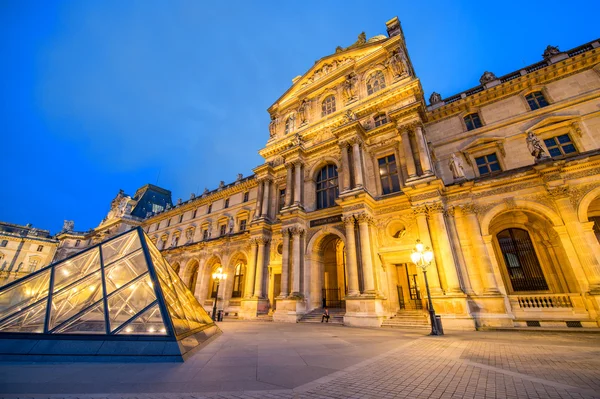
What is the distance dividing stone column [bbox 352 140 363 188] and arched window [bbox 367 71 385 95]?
7.26 metres

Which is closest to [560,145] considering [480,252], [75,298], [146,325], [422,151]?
[422,151]

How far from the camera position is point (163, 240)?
38000 millimetres

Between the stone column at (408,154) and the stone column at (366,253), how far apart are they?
4243 millimetres

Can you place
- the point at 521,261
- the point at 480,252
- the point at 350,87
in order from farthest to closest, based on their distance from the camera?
the point at 350,87
the point at 521,261
the point at 480,252

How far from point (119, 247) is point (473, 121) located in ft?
78.8

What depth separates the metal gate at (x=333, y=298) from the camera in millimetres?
19694

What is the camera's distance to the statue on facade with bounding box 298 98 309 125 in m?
26.2

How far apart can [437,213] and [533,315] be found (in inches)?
264

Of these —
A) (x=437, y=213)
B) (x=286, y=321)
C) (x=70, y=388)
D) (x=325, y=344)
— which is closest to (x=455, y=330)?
(x=437, y=213)

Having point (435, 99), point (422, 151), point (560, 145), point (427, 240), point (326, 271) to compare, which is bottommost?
point (326, 271)

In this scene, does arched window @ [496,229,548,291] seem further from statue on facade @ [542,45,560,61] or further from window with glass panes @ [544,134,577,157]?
statue on facade @ [542,45,560,61]

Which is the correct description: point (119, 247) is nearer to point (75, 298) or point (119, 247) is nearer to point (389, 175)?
point (75, 298)

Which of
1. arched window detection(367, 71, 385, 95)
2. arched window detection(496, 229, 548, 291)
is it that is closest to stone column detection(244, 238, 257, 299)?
arched window detection(367, 71, 385, 95)

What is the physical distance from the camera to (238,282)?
2662 centimetres
